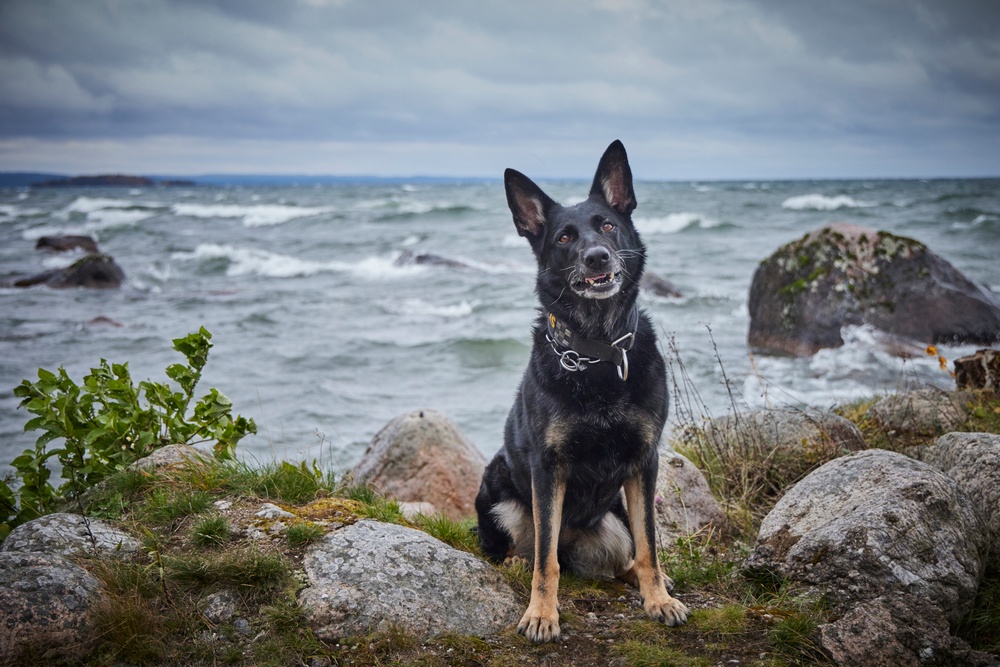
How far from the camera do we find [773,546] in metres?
4.04

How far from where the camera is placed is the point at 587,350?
3721mm

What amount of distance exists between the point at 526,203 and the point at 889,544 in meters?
2.64

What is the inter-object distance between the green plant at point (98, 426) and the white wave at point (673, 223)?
103 feet

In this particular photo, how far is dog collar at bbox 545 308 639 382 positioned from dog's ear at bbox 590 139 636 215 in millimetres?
776

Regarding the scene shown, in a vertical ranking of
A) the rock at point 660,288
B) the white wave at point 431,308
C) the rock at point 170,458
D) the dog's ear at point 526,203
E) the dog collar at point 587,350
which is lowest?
the white wave at point 431,308

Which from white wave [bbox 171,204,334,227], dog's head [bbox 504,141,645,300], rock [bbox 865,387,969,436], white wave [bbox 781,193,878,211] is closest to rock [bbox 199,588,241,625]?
dog's head [bbox 504,141,645,300]

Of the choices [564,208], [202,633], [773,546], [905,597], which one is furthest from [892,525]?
[202,633]

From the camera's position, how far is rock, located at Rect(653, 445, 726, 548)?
4875 mm

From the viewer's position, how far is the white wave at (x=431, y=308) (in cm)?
1700

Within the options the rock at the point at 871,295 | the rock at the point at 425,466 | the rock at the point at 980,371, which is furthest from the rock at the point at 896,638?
the rock at the point at 871,295

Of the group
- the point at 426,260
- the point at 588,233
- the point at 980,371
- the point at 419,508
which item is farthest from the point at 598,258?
the point at 426,260

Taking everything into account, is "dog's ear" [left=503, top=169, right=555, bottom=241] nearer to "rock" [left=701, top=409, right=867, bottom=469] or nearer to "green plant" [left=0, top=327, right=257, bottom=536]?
"green plant" [left=0, top=327, right=257, bottom=536]

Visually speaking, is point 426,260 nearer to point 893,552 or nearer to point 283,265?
point 283,265

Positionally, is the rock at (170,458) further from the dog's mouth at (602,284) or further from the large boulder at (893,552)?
the large boulder at (893,552)
